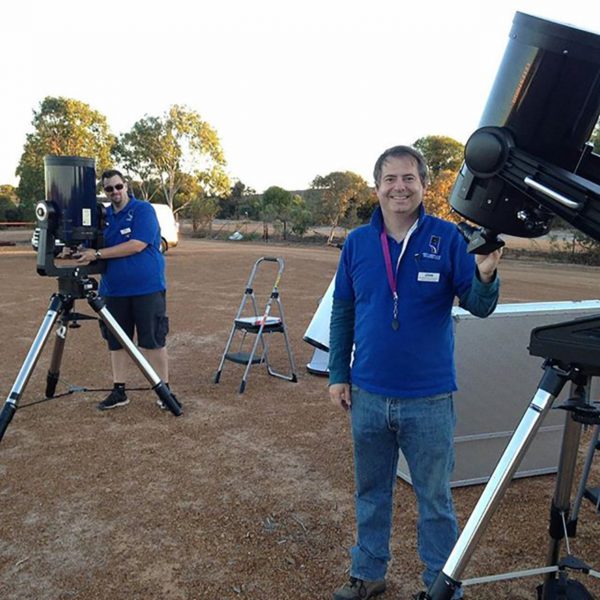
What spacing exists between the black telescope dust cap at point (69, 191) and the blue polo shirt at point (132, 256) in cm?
36

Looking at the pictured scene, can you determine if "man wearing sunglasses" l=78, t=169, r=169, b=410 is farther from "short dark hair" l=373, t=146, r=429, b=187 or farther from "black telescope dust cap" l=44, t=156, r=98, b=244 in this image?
"short dark hair" l=373, t=146, r=429, b=187

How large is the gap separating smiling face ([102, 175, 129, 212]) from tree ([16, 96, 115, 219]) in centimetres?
2679

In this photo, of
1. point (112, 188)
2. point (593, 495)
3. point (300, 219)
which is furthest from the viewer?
point (300, 219)

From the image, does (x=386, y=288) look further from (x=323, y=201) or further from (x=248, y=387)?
(x=323, y=201)

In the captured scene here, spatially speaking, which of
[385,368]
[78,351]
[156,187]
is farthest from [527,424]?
[156,187]

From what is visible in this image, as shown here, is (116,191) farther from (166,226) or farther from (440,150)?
(440,150)

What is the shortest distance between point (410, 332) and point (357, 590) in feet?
3.67

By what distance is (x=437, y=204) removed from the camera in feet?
72.9

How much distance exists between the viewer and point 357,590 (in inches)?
94.7

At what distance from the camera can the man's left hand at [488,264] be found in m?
1.73

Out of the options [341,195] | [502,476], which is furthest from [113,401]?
[341,195]

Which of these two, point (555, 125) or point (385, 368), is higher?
point (555, 125)

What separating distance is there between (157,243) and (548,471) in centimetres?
318

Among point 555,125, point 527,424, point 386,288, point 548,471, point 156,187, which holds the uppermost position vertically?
point 555,125
